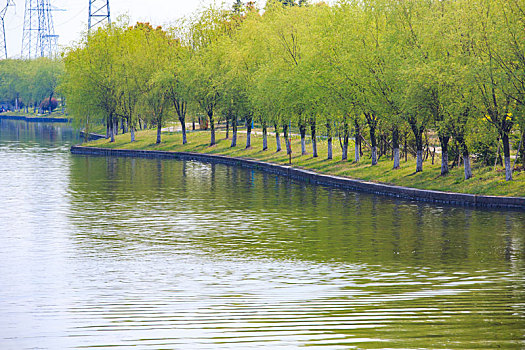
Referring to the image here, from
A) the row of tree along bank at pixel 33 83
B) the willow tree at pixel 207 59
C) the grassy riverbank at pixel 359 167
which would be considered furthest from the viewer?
the row of tree along bank at pixel 33 83

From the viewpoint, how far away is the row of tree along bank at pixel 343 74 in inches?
1431

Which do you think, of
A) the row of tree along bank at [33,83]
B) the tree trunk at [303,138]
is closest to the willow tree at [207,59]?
the tree trunk at [303,138]

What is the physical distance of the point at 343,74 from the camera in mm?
47375

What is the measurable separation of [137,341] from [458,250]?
14.2 m

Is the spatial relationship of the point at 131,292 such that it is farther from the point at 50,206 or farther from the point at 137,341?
the point at 50,206

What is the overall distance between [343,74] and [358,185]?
9.20 metres

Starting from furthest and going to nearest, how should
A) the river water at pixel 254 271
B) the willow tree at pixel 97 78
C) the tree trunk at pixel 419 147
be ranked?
the willow tree at pixel 97 78, the tree trunk at pixel 419 147, the river water at pixel 254 271

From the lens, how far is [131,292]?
637 inches

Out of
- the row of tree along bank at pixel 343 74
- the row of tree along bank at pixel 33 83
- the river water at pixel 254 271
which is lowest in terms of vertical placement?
the river water at pixel 254 271

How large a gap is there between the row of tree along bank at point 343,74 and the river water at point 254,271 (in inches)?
258

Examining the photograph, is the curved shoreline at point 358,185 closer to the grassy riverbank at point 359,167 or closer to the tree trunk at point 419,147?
the grassy riverbank at point 359,167

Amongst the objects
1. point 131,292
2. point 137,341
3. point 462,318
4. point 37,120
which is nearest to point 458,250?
point 462,318

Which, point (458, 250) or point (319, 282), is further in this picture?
point (458, 250)

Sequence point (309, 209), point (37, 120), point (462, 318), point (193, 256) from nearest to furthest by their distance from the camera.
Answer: point (462, 318) → point (193, 256) → point (309, 209) → point (37, 120)
